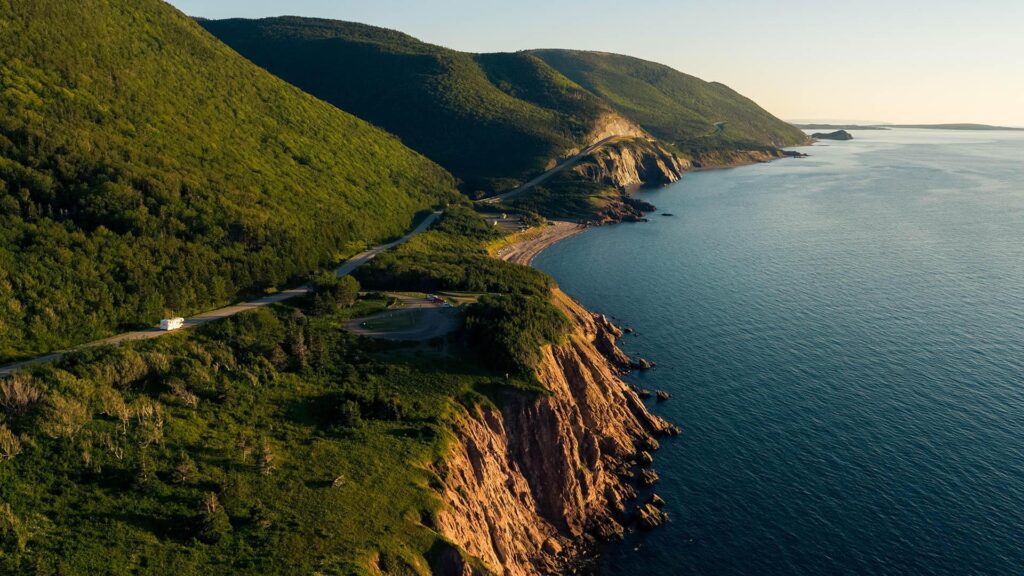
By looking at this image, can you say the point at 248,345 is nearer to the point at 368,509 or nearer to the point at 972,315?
the point at 368,509

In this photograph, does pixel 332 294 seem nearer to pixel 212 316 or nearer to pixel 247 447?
pixel 212 316

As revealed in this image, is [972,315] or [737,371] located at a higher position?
[972,315]

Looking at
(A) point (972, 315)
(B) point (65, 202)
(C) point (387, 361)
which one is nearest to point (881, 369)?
(A) point (972, 315)

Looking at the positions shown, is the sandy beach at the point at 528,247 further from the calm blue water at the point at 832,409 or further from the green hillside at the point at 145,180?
the green hillside at the point at 145,180

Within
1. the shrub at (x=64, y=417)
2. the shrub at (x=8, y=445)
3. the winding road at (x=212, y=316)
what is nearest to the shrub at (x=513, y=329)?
the winding road at (x=212, y=316)

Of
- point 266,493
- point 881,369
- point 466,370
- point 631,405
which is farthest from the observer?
point 881,369

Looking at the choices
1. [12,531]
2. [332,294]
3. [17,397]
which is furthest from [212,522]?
[332,294]

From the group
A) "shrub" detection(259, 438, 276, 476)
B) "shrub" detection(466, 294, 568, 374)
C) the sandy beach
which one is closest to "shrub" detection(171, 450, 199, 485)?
"shrub" detection(259, 438, 276, 476)
